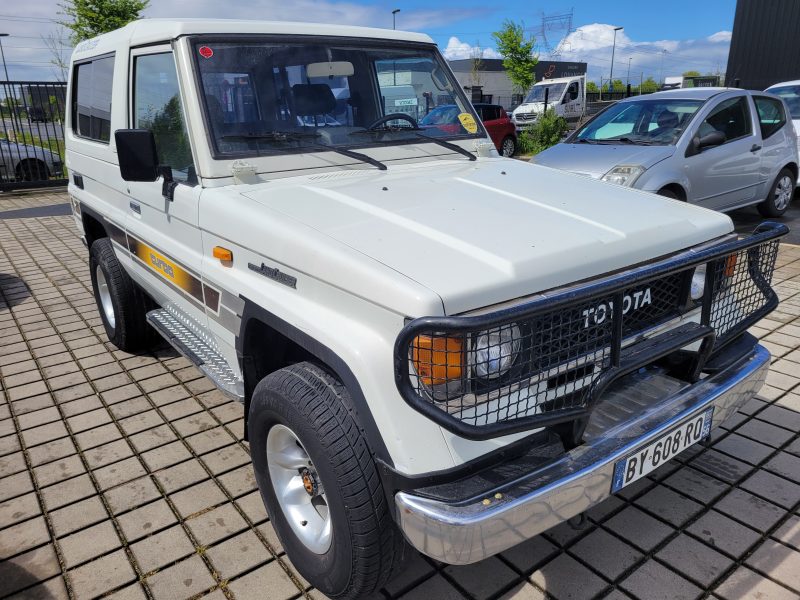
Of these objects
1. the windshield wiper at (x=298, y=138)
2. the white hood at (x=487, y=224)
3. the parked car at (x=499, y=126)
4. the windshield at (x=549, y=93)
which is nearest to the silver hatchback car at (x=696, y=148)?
the white hood at (x=487, y=224)

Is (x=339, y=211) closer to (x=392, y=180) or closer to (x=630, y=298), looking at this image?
(x=392, y=180)

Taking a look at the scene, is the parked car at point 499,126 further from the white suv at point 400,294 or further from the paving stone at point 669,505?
the paving stone at point 669,505

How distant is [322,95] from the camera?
10.3 ft

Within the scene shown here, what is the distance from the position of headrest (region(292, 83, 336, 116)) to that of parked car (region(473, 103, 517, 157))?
45.3ft

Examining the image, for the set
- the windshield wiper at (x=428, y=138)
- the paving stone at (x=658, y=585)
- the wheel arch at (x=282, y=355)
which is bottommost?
the paving stone at (x=658, y=585)

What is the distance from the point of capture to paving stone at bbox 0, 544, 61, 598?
7.93ft

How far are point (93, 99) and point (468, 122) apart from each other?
2600 millimetres

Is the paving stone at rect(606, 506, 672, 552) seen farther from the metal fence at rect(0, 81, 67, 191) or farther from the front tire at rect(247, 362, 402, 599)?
the metal fence at rect(0, 81, 67, 191)

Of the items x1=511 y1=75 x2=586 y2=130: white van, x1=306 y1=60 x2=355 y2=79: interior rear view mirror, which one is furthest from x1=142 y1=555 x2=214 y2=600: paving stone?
x1=511 y1=75 x2=586 y2=130: white van

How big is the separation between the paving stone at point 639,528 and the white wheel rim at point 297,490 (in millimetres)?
1280

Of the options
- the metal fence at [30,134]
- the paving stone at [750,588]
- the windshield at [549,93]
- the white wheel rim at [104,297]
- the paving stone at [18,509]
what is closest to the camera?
the paving stone at [750,588]

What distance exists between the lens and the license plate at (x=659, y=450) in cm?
204

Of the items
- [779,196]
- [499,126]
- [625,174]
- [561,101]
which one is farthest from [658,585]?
[561,101]

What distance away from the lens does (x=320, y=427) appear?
1.96m
